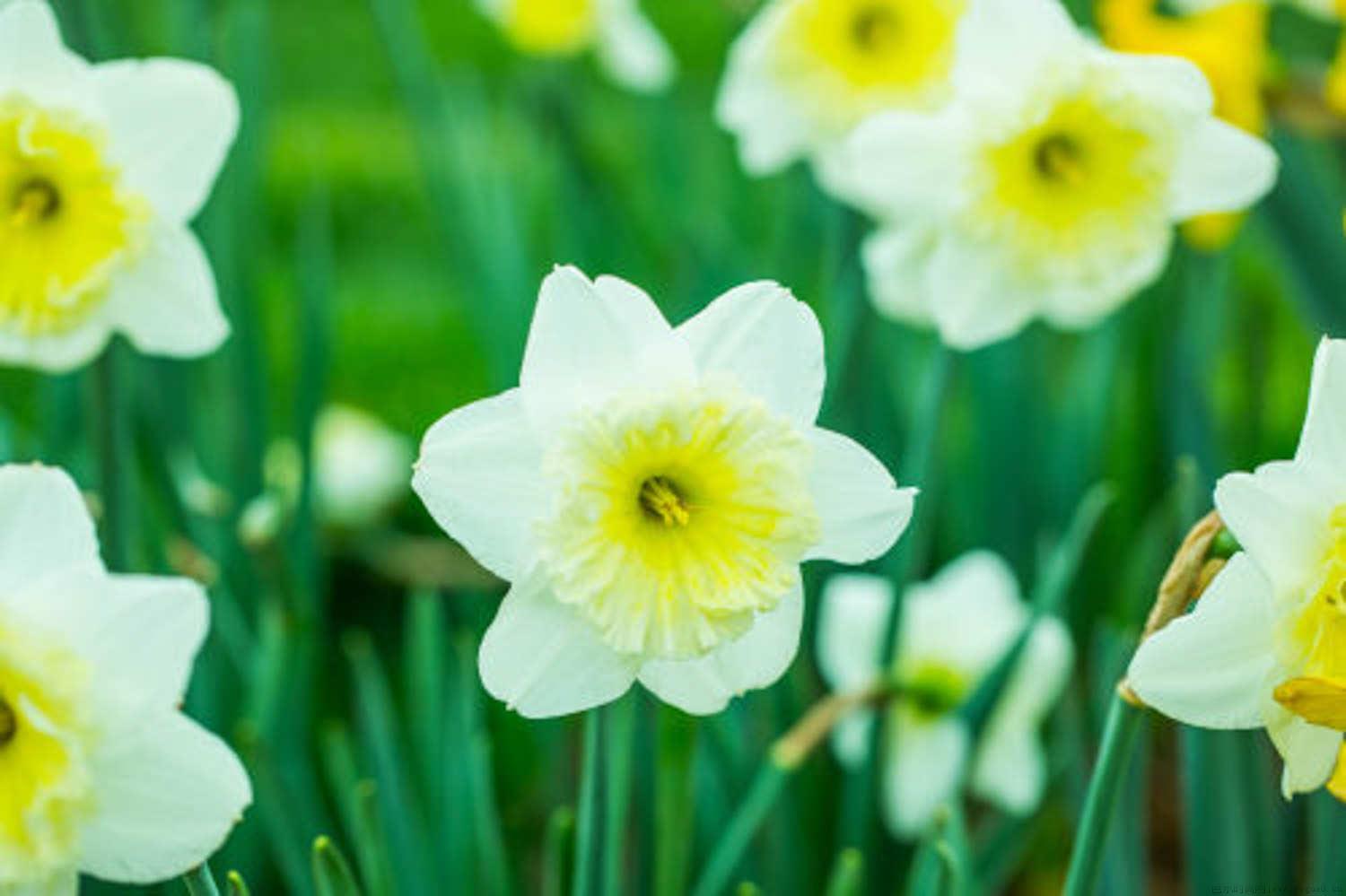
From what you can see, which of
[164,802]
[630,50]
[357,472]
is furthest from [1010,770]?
[357,472]

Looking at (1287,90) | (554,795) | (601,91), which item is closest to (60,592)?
(554,795)

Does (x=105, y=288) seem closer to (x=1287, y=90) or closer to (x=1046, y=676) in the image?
(x=1046, y=676)

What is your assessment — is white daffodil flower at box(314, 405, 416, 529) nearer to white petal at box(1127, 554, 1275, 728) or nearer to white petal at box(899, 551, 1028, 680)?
white petal at box(899, 551, 1028, 680)

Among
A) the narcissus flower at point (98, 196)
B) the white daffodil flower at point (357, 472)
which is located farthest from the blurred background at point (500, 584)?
the narcissus flower at point (98, 196)

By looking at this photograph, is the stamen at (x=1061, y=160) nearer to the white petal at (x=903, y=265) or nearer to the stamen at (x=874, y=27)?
the white petal at (x=903, y=265)

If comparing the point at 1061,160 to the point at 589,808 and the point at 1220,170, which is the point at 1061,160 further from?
the point at 589,808

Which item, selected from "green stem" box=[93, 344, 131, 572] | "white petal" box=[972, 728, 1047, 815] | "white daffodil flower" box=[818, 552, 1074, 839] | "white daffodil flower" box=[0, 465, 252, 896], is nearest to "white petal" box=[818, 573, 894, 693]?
"white daffodil flower" box=[818, 552, 1074, 839]
